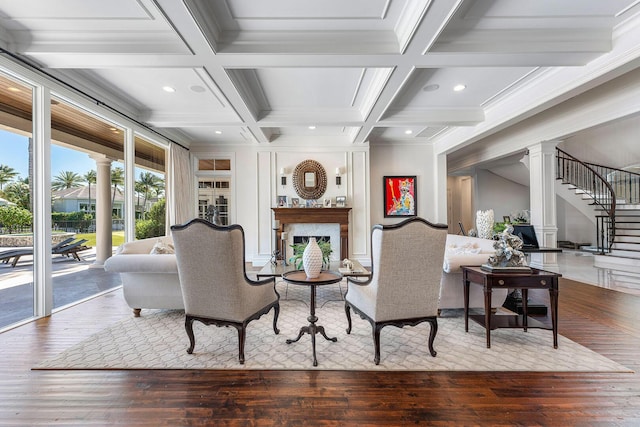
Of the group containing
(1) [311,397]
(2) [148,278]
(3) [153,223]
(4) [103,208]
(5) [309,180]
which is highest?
(5) [309,180]

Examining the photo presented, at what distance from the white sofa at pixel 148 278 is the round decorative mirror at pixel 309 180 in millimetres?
3680

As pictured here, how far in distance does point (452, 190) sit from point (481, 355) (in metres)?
9.54

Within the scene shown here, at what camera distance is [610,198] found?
296 inches

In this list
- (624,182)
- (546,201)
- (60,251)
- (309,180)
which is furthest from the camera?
(624,182)

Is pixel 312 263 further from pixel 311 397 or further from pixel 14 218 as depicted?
pixel 14 218

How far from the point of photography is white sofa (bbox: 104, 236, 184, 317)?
2.90 m

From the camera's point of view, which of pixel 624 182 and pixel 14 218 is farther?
pixel 624 182

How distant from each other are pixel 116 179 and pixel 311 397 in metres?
4.60

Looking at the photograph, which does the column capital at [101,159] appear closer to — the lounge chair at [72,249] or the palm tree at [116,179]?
the palm tree at [116,179]

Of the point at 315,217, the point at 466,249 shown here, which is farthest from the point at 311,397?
the point at 315,217

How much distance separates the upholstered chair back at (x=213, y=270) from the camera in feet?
6.90

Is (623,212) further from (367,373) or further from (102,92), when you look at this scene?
A: (102,92)

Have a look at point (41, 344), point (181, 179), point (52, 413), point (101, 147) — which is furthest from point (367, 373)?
point (181, 179)

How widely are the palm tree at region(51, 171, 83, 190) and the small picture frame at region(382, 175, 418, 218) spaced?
5537 mm
